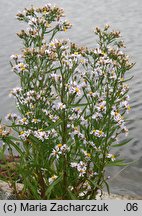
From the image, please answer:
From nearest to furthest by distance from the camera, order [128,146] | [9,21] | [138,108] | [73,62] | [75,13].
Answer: [73,62] < [128,146] < [138,108] < [9,21] < [75,13]

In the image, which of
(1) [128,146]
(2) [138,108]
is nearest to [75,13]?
(2) [138,108]

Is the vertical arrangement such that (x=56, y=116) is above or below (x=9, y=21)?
below

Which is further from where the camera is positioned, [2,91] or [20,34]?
[2,91]

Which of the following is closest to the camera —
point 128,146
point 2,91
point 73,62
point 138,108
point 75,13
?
point 73,62

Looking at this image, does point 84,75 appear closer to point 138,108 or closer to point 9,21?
point 138,108

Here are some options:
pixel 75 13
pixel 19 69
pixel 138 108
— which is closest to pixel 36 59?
pixel 19 69

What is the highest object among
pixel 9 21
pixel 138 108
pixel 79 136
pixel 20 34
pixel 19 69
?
pixel 9 21
